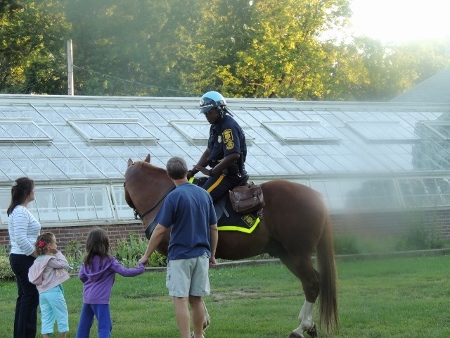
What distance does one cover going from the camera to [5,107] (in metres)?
21.9

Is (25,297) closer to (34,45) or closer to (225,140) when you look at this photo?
(225,140)

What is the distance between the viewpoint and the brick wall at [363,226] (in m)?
14.8

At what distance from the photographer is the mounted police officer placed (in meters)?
9.99

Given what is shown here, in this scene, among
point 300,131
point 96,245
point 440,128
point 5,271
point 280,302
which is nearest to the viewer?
point 96,245

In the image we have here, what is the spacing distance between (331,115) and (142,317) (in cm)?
1487

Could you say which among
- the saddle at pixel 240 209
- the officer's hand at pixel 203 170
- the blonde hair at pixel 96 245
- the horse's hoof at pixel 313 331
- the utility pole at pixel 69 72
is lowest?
the horse's hoof at pixel 313 331

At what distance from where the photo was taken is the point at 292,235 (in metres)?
10.2

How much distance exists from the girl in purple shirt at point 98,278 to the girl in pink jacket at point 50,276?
2.19ft

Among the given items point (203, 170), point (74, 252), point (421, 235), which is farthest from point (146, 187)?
point (421, 235)

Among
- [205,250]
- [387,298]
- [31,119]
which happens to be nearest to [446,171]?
[31,119]

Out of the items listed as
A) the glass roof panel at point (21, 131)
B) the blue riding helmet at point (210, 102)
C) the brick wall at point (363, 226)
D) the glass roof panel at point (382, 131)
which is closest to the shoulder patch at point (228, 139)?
the blue riding helmet at point (210, 102)

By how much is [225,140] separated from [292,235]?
4.19 ft

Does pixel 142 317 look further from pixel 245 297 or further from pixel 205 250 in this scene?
pixel 205 250

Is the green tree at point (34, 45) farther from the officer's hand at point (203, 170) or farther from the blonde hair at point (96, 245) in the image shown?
the blonde hair at point (96, 245)
